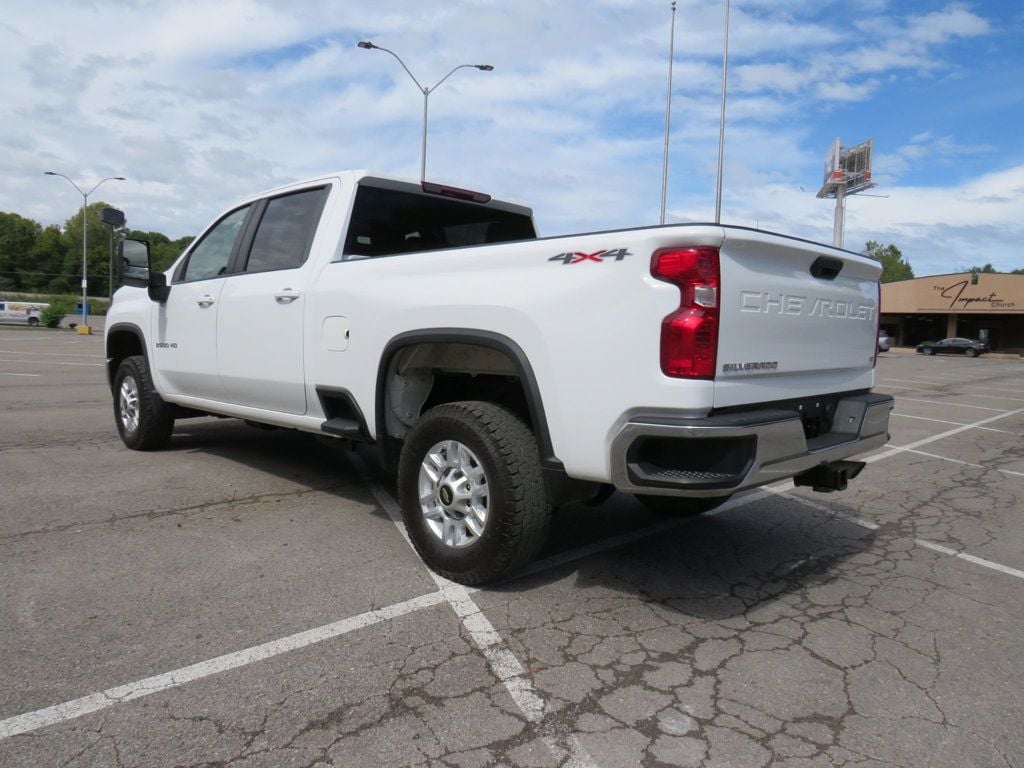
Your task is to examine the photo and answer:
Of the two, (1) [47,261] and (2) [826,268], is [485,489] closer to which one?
(2) [826,268]

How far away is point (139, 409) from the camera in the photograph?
6.09m

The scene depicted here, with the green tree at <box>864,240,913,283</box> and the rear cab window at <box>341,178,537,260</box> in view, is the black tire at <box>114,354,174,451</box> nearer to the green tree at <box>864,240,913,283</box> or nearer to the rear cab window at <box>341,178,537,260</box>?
the rear cab window at <box>341,178,537,260</box>

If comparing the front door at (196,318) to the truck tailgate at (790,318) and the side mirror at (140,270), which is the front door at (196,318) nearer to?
the side mirror at (140,270)

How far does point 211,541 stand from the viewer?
13.2 feet

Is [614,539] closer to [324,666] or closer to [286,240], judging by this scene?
[324,666]

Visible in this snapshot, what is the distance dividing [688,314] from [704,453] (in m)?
0.56

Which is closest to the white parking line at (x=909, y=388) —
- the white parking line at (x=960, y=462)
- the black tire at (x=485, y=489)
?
the white parking line at (x=960, y=462)

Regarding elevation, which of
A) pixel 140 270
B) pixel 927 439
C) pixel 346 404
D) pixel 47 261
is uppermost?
pixel 47 261

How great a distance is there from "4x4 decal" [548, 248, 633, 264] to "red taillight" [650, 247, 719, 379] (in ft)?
0.43

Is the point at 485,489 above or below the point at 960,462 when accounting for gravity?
above

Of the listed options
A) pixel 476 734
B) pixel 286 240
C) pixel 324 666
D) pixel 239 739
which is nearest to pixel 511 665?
pixel 476 734

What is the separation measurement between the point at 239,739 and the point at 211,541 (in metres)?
1.97

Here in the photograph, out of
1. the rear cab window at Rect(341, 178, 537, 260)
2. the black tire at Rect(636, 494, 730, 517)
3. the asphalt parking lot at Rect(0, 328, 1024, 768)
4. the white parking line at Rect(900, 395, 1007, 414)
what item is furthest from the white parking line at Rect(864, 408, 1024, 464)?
the rear cab window at Rect(341, 178, 537, 260)

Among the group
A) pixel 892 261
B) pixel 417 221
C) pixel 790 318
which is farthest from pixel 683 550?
pixel 892 261
